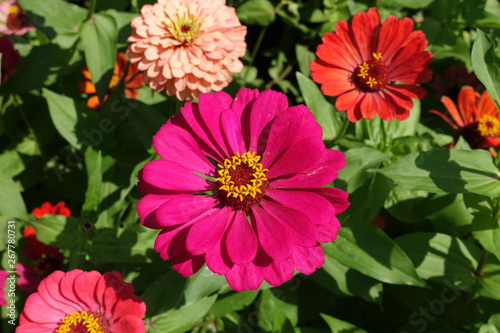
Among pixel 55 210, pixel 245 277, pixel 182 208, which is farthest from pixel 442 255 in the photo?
pixel 55 210

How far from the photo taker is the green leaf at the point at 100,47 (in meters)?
1.70

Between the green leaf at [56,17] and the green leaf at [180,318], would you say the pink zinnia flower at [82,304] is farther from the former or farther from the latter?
the green leaf at [56,17]

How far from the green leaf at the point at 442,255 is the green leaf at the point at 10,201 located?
135 cm

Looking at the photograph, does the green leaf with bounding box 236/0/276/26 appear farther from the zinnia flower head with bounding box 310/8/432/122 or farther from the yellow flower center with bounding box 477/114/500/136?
the yellow flower center with bounding box 477/114/500/136

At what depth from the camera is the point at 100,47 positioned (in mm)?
1730

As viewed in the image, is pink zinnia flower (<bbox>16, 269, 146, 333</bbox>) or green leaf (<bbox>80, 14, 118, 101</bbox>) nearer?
pink zinnia flower (<bbox>16, 269, 146, 333</bbox>)

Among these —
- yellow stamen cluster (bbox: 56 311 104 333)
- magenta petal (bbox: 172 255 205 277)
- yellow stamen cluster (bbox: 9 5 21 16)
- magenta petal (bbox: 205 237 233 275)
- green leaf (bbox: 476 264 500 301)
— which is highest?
yellow stamen cluster (bbox: 9 5 21 16)

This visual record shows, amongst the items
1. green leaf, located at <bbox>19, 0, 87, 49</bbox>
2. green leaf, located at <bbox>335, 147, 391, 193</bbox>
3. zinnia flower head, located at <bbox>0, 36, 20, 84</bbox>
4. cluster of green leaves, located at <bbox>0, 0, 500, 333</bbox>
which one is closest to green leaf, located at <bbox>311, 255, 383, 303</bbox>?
cluster of green leaves, located at <bbox>0, 0, 500, 333</bbox>

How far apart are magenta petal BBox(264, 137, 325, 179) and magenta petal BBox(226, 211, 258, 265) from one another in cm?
15

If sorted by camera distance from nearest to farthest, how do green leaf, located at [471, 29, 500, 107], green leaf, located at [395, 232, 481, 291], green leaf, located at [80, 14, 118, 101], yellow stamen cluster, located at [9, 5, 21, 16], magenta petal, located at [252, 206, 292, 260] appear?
magenta petal, located at [252, 206, 292, 260]
green leaf, located at [471, 29, 500, 107]
green leaf, located at [395, 232, 481, 291]
green leaf, located at [80, 14, 118, 101]
yellow stamen cluster, located at [9, 5, 21, 16]

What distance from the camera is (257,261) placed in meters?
1.02

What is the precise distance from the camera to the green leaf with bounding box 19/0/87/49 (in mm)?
1785

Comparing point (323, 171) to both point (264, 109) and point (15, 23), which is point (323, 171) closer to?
point (264, 109)

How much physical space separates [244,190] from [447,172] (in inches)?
23.6
